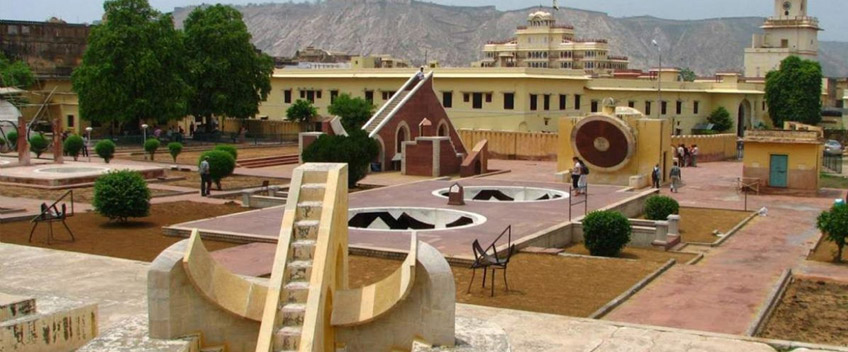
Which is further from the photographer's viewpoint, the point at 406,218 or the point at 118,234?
the point at 406,218

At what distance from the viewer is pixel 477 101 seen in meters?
50.5

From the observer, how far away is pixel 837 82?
3226 inches

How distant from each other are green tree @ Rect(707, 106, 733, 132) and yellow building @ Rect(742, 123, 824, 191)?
26.6 m

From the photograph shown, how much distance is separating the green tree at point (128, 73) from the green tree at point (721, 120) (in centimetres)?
3149

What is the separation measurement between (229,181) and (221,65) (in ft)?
54.6

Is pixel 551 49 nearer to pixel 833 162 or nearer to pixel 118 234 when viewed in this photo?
pixel 833 162

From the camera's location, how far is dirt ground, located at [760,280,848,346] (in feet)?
40.0

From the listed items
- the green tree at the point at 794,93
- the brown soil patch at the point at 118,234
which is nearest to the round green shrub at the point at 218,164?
the brown soil patch at the point at 118,234

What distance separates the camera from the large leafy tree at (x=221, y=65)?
46.2 metres

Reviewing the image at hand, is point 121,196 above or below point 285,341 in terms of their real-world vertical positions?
above

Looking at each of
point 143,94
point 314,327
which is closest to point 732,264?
point 314,327

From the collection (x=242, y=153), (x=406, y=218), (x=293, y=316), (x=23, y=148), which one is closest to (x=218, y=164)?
(x=406, y=218)

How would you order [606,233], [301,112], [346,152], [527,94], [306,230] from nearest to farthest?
[306,230], [606,233], [346,152], [527,94], [301,112]

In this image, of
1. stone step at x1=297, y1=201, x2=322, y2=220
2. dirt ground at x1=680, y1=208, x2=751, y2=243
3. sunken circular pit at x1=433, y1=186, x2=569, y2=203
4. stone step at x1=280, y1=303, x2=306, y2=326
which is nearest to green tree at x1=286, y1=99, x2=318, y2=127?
sunken circular pit at x1=433, y1=186, x2=569, y2=203
